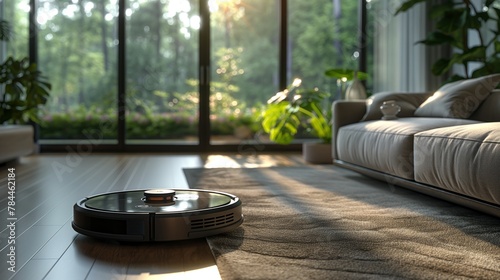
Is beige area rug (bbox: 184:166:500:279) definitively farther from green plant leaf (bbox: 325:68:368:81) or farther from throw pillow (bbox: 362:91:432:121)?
green plant leaf (bbox: 325:68:368:81)

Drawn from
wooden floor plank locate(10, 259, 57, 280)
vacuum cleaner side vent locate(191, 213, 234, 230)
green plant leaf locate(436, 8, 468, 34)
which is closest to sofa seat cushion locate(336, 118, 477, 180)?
vacuum cleaner side vent locate(191, 213, 234, 230)

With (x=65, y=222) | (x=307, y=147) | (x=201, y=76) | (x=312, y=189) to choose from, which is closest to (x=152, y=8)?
(x=201, y=76)

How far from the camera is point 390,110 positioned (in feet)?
11.1

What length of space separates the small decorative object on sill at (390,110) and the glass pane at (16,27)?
3591 mm

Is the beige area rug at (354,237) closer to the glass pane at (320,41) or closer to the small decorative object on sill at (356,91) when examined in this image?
the small decorative object on sill at (356,91)

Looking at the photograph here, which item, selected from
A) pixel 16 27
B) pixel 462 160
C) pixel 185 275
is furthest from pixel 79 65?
pixel 185 275

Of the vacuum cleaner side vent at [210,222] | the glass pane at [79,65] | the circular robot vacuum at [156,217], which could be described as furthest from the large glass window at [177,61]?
the vacuum cleaner side vent at [210,222]

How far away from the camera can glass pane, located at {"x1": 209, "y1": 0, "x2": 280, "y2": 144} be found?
5.64 m

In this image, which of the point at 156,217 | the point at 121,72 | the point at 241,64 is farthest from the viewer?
the point at 241,64

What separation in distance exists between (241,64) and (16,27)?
2.16 m

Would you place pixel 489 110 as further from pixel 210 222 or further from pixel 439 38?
pixel 210 222

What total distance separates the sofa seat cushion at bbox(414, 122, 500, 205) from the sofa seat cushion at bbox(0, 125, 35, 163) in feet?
9.19

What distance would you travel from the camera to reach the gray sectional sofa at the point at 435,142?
2.00 metres

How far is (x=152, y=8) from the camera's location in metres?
5.52
